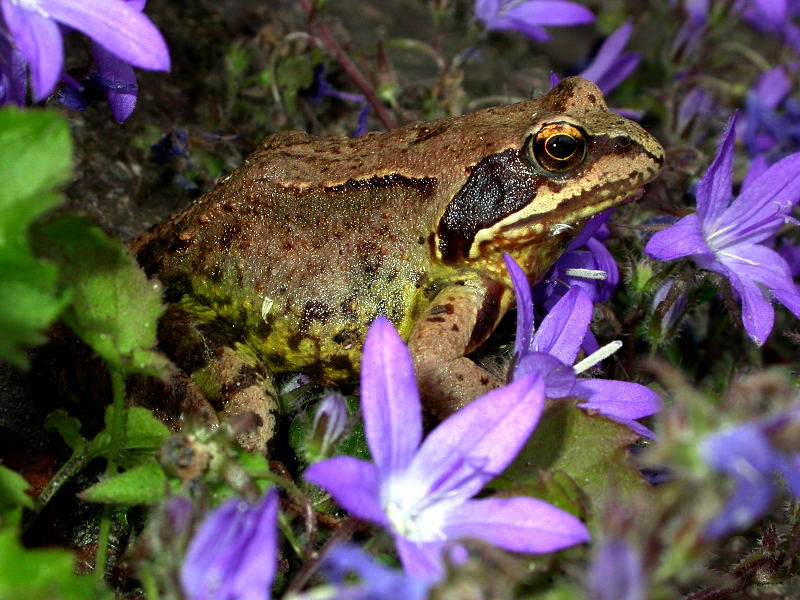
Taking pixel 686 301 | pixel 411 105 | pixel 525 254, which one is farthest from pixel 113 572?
pixel 411 105

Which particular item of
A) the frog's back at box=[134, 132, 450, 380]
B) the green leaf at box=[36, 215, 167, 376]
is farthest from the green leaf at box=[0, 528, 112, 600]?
the frog's back at box=[134, 132, 450, 380]

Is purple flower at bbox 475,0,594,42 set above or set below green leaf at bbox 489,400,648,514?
above

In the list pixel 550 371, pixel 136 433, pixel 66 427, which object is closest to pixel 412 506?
pixel 550 371

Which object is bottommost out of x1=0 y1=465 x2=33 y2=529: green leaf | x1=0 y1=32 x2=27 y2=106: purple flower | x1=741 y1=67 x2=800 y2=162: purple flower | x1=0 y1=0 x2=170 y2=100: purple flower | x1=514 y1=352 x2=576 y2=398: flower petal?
x1=741 y1=67 x2=800 y2=162: purple flower

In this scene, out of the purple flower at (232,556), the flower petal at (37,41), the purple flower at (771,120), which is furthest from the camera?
the purple flower at (771,120)

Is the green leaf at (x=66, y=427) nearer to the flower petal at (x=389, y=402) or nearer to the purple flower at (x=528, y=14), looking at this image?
the flower petal at (x=389, y=402)

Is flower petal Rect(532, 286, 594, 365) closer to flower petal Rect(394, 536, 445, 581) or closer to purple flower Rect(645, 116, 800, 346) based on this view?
purple flower Rect(645, 116, 800, 346)

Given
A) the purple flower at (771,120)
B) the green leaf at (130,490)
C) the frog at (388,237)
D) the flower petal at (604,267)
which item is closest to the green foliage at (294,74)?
the frog at (388,237)

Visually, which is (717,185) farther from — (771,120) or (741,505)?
(741,505)
